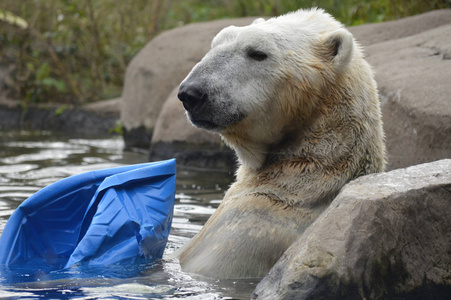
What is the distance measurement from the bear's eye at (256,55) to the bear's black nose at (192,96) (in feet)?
0.96

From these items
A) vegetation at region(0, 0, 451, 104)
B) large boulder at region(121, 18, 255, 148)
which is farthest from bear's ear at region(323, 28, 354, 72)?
vegetation at region(0, 0, 451, 104)

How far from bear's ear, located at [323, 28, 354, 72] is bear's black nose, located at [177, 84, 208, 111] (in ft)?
1.87

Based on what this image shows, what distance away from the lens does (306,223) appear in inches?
107

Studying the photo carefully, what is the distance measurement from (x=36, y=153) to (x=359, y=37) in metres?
3.73

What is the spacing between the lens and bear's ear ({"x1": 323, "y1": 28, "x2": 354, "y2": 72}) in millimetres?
2807

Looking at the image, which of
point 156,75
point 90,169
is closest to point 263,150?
point 90,169

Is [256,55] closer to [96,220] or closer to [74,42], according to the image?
[96,220]

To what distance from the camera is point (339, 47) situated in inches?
111

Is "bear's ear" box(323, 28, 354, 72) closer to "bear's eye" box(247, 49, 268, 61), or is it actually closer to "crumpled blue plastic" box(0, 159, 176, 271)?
"bear's eye" box(247, 49, 268, 61)

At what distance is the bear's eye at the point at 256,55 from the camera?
2.87 meters

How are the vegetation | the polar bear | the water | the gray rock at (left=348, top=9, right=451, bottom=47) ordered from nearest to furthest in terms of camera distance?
the water
the polar bear
the gray rock at (left=348, top=9, right=451, bottom=47)
the vegetation

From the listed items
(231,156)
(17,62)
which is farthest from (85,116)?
(231,156)

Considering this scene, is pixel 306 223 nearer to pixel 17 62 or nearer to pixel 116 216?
pixel 116 216

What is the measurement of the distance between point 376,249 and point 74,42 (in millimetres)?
10722
